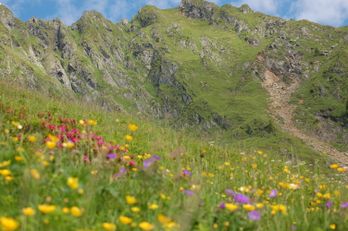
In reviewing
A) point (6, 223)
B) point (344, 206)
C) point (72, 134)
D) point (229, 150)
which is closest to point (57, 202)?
point (6, 223)

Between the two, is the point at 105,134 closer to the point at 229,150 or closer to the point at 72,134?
the point at 72,134

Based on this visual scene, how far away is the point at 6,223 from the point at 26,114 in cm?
823

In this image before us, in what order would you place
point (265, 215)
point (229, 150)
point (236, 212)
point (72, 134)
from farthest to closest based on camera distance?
point (229, 150)
point (72, 134)
point (265, 215)
point (236, 212)

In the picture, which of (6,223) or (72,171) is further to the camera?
(72,171)

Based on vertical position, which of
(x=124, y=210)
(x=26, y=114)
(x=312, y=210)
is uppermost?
(x=26, y=114)

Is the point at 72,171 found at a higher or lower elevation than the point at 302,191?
higher

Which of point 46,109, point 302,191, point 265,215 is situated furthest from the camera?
point 46,109

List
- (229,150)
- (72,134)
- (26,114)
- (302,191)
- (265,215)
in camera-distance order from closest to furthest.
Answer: (265,215), (302,191), (72,134), (26,114), (229,150)

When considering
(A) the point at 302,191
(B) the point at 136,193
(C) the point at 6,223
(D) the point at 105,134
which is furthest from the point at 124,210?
(D) the point at 105,134

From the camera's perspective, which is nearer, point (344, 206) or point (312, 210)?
point (344, 206)

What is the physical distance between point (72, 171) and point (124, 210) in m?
0.95

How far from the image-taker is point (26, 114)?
10617 millimetres

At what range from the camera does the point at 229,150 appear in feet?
42.8

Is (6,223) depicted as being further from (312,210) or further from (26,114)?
(26,114)
